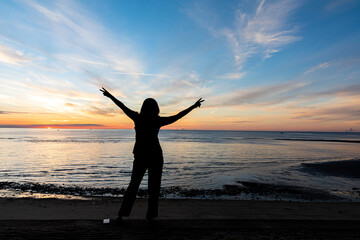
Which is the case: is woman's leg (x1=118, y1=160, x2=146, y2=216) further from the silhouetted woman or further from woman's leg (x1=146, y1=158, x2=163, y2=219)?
woman's leg (x1=146, y1=158, x2=163, y2=219)

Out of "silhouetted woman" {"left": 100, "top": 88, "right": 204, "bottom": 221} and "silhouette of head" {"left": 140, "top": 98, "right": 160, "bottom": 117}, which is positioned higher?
"silhouette of head" {"left": 140, "top": 98, "right": 160, "bottom": 117}

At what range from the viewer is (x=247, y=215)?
7.31 m

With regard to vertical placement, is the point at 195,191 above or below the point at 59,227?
below

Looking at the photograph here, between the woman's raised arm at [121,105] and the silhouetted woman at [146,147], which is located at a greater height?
the woman's raised arm at [121,105]

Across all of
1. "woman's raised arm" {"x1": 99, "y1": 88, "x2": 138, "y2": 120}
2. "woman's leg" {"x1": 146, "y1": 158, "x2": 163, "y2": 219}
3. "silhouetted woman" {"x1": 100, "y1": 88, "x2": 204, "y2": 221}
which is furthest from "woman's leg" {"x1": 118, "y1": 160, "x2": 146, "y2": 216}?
"woman's raised arm" {"x1": 99, "y1": 88, "x2": 138, "y2": 120}

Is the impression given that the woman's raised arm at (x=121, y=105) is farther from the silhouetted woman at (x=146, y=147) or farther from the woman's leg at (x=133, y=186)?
the woman's leg at (x=133, y=186)

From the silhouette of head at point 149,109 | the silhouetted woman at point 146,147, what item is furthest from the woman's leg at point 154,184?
the silhouette of head at point 149,109

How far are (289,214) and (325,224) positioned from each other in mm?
3906

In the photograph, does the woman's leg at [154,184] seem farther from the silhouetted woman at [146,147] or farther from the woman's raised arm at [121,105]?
the woman's raised arm at [121,105]

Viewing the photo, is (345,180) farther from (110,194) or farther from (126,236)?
(126,236)

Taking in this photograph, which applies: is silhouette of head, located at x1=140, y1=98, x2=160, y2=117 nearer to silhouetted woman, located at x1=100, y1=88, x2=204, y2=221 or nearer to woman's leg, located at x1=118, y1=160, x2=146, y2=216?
silhouetted woman, located at x1=100, y1=88, x2=204, y2=221

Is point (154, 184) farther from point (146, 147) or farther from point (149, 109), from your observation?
point (149, 109)

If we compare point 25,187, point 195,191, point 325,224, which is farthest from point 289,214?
point 25,187

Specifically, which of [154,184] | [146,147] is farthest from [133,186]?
[146,147]
